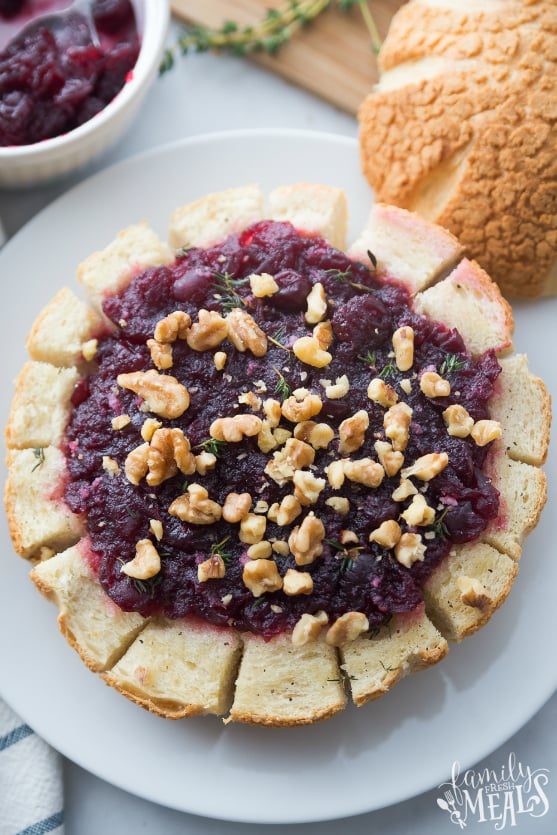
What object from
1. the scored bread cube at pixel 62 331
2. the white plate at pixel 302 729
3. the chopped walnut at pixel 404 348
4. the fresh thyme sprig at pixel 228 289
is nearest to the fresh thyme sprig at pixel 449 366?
the chopped walnut at pixel 404 348

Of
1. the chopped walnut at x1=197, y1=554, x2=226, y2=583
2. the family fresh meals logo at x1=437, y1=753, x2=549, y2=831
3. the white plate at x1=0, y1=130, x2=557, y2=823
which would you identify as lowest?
the family fresh meals logo at x1=437, y1=753, x2=549, y2=831

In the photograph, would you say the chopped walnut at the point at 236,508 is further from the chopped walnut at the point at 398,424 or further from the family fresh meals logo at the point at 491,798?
the family fresh meals logo at the point at 491,798

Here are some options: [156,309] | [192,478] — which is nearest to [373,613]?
[192,478]

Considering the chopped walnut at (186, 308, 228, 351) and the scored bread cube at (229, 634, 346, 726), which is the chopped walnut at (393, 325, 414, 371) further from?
the scored bread cube at (229, 634, 346, 726)

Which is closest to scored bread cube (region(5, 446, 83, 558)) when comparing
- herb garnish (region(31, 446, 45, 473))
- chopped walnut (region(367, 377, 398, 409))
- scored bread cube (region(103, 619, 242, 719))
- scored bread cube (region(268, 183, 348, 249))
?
herb garnish (region(31, 446, 45, 473))

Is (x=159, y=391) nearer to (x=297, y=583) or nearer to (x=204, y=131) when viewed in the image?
(x=297, y=583)
